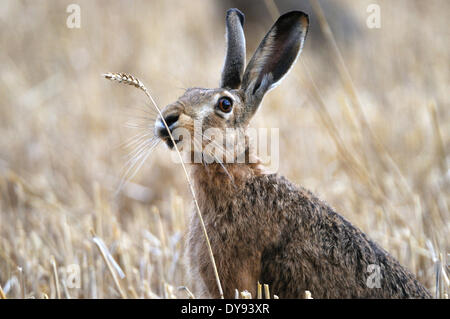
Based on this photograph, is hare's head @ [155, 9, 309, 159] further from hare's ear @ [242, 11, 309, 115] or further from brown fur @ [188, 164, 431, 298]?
brown fur @ [188, 164, 431, 298]

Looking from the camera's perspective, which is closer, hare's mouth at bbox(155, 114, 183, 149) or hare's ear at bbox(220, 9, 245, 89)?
hare's mouth at bbox(155, 114, 183, 149)

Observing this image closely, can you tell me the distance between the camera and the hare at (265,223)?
8.87ft

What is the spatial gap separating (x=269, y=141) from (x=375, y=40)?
4.97 metres

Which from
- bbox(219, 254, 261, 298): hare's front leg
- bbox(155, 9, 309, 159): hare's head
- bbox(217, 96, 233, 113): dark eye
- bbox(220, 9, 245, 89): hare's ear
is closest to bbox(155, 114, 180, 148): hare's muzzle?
bbox(155, 9, 309, 159): hare's head

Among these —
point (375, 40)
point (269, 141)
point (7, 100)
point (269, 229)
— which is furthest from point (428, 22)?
point (269, 229)

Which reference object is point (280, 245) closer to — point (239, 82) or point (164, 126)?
point (164, 126)

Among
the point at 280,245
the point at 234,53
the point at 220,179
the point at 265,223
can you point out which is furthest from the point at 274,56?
the point at 280,245

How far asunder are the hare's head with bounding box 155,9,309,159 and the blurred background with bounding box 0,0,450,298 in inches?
14.0

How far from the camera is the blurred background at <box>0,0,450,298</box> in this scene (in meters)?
3.75

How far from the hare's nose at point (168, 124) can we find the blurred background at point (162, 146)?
1.15 feet

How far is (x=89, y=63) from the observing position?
7.17m

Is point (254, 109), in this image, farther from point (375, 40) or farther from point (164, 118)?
point (375, 40)

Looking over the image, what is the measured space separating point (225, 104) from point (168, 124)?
0.42m

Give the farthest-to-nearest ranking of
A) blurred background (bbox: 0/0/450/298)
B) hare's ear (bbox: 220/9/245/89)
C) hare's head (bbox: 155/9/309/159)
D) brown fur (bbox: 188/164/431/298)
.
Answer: blurred background (bbox: 0/0/450/298) < hare's ear (bbox: 220/9/245/89) < hare's head (bbox: 155/9/309/159) < brown fur (bbox: 188/164/431/298)
